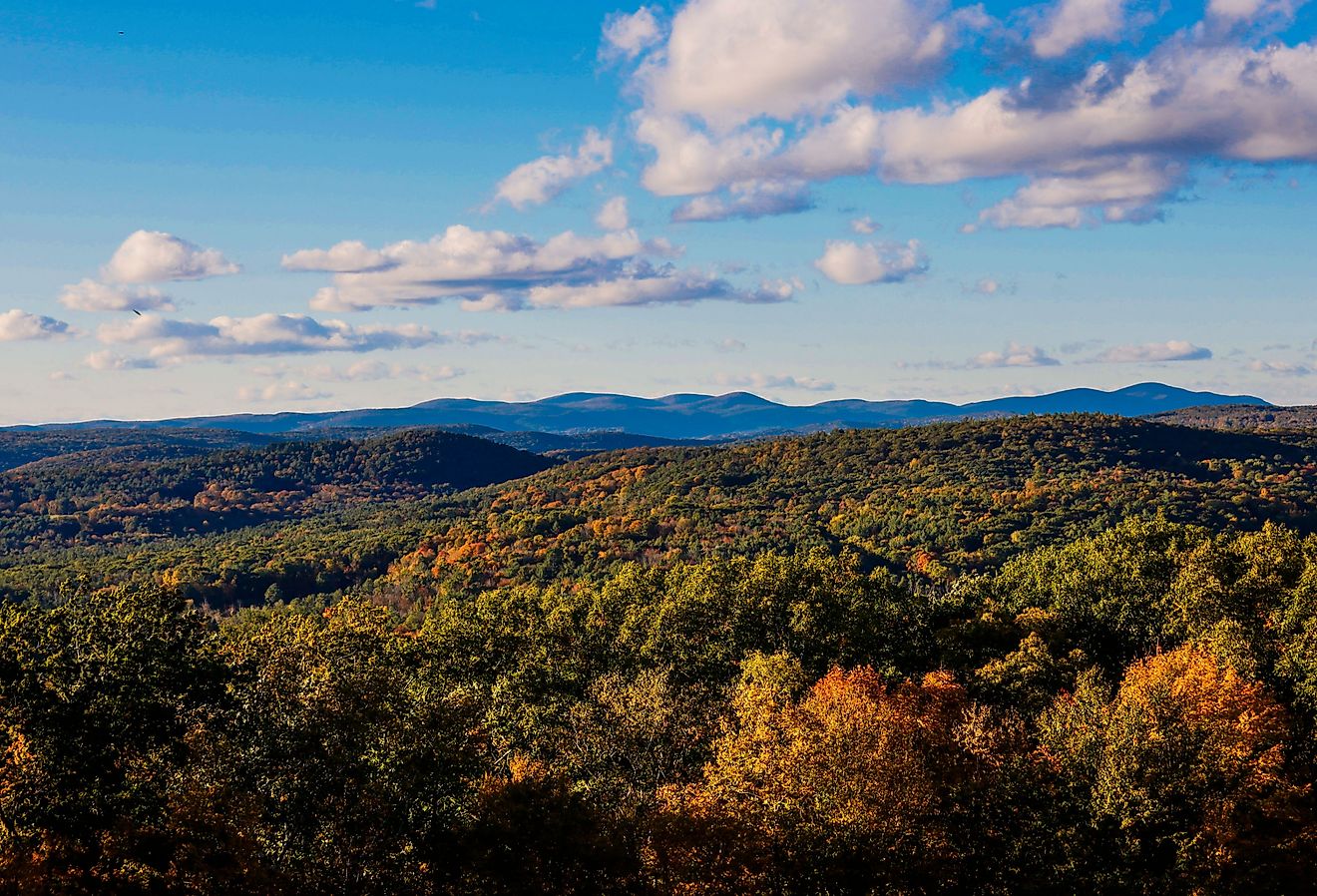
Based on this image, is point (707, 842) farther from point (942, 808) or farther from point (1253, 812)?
point (1253, 812)

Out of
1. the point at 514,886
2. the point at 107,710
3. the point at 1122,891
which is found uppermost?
the point at 107,710

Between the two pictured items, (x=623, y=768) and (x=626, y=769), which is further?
(x=626, y=769)

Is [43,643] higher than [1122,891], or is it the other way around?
[43,643]

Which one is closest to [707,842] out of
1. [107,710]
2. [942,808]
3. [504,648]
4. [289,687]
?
[942,808]

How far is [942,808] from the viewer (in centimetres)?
5131

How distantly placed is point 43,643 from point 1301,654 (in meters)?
75.4

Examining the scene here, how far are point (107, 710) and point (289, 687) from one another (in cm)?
694

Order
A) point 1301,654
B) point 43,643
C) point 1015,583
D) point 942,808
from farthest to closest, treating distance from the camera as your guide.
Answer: point 1015,583
point 1301,654
point 942,808
point 43,643

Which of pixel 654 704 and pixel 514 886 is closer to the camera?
pixel 514 886

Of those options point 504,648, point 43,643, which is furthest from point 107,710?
point 504,648

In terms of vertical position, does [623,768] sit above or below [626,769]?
above

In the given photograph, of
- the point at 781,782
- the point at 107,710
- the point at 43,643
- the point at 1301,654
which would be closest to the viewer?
the point at 107,710

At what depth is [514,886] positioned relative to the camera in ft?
135

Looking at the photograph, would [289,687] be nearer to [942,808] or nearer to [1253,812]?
[942,808]
